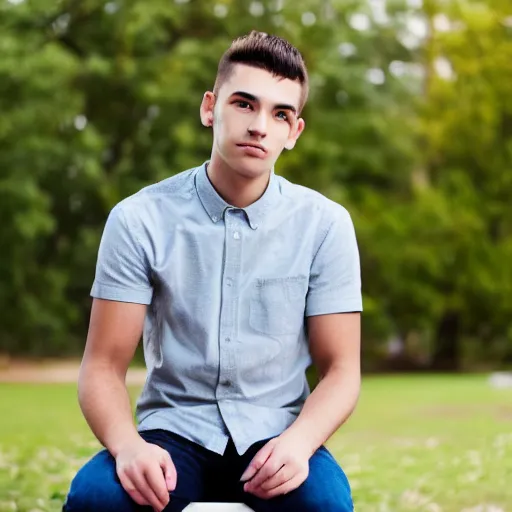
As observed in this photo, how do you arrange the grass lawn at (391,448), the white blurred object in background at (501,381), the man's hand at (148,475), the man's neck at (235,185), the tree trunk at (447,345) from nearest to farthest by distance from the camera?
the man's hand at (148,475)
the man's neck at (235,185)
the grass lawn at (391,448)
the white blurred object in background at (501,381)
the tree trunk at (447,345)

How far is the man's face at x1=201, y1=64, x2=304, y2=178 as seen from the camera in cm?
243

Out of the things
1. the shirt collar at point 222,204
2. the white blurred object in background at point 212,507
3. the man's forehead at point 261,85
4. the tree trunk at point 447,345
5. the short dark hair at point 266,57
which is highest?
the short dark hair at point 266,57

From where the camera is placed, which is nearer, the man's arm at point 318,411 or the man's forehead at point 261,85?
the man's arm at point 318,411

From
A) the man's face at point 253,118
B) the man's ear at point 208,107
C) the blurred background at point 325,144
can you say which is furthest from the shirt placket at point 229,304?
the blurred background at point 325,144

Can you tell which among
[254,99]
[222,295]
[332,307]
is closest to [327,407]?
[332,307]

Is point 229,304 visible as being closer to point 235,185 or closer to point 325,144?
point 235,185

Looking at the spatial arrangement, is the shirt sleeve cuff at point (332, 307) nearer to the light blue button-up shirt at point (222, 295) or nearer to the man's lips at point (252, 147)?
the light blue button-up shirt at point (222, 295)

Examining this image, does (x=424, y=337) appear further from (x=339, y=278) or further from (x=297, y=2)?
(x=339, y=278)

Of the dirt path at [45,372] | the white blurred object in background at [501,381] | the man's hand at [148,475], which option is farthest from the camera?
the dirt path at [45,372]

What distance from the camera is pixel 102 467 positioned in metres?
2.24

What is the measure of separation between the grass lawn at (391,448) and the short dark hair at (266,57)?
2.30 m

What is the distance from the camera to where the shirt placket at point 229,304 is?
2.39m

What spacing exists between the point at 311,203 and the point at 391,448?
5725 millimetres

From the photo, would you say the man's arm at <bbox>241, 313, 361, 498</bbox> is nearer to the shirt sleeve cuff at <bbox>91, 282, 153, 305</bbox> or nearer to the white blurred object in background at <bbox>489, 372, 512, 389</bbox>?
the shirt sleeve cuff at <bbox>91, 282, 153, 305</bbox>
